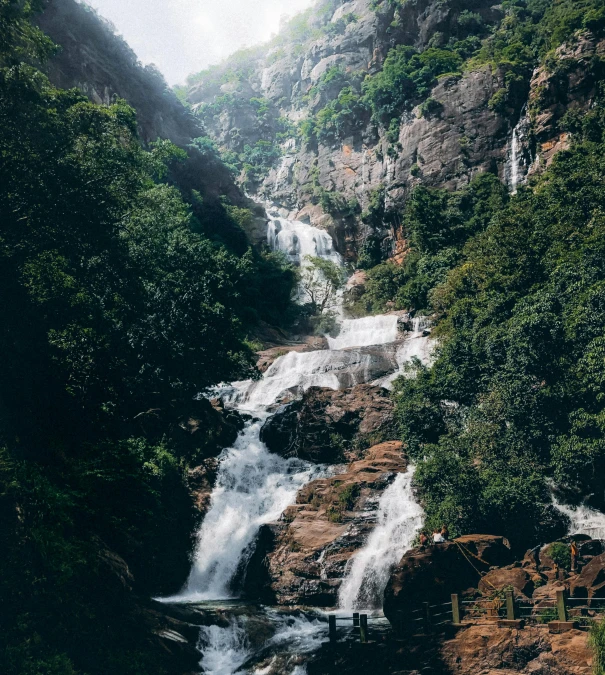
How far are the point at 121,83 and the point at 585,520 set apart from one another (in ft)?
191

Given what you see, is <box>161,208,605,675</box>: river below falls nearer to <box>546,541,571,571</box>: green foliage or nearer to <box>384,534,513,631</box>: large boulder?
<box>384,534,513,631</box>: large boulder

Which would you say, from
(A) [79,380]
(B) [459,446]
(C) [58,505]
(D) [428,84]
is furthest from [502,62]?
(C) [58,505]

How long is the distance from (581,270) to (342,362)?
49.7ft

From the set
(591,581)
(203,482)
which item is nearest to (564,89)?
(203,482)

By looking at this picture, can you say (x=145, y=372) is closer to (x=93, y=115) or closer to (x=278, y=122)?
(x=93, y=115)

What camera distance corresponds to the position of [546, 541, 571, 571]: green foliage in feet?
60.3

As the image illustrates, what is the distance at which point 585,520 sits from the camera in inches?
839

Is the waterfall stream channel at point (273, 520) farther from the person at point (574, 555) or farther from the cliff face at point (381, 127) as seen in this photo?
the cliff face at point (381, 127)

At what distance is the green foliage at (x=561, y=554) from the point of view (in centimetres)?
1837

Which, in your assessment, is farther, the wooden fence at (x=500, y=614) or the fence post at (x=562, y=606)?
the wooden fence at (x=500, y=614)

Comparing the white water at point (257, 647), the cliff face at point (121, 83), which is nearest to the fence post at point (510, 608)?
the white water at point (257, 647)

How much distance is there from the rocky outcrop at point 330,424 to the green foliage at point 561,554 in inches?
433

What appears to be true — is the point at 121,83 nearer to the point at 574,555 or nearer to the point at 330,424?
the point at 330,424

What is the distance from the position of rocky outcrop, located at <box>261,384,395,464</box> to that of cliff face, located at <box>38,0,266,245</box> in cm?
2983
